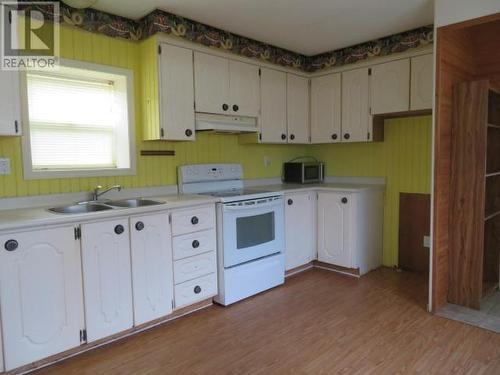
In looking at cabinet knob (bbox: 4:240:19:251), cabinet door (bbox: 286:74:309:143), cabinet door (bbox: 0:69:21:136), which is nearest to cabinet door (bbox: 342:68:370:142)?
cabinet door (bbox: 286:74:309:143)

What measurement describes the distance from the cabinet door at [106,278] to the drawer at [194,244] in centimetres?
40

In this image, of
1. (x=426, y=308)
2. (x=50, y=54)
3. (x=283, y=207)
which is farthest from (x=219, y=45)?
(x=426, y=308)

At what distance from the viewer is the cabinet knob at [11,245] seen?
1.93 meters

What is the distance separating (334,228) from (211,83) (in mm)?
1905

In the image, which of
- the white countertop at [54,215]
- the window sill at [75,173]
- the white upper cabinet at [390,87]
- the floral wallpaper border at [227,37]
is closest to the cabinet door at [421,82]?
the white upper cabinet at [390,87]

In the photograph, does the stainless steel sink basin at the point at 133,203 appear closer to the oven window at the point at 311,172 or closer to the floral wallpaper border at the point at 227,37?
the floral wallpaper border at the point at 227,37

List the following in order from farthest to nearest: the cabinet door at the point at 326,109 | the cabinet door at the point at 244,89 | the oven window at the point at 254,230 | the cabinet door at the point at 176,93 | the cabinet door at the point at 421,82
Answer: the cabinet door at the point at 326,109 → the cabinet door at the point at 244,89 → the cabinet door at the point at 421,82 → the oven window at the point at 254,230 → the cabinet door at the point at 176,93

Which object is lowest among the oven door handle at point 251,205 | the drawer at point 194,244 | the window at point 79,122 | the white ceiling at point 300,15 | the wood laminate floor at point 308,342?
the wood laminate floor at point 308,342

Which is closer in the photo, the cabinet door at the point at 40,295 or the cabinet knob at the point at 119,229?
the cabinet door at the point at 40,295

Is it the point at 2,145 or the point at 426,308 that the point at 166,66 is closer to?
the point at 2,145

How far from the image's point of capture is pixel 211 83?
3186 mm

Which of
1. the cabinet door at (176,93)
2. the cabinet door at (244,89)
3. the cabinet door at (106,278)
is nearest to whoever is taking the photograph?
the cabinet door at (106,278)

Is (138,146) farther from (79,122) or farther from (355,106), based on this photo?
(355,106)

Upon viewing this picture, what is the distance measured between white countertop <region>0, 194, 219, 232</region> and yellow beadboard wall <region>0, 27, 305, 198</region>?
226mm
